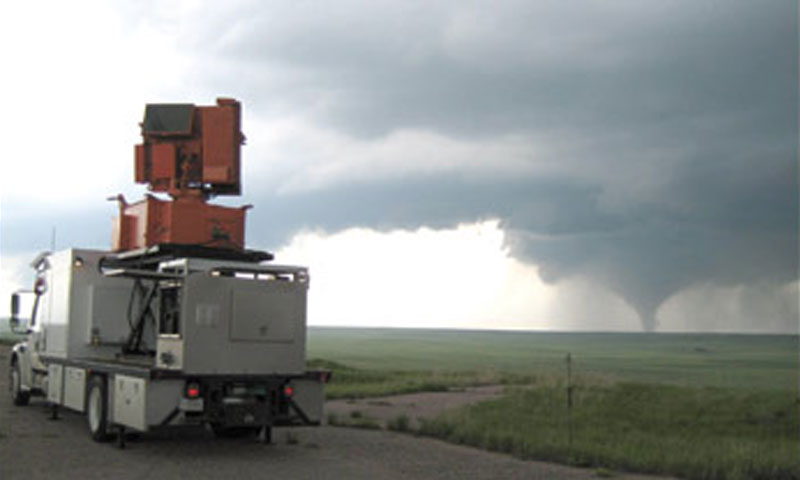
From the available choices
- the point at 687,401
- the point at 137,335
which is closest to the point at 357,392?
the point at 687,401

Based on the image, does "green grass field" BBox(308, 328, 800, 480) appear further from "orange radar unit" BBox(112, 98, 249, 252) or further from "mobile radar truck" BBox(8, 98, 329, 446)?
"orange radar unit" BBox(112, 98, 249, 252)

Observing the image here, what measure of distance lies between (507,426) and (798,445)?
5.83m

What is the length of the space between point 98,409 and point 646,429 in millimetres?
12340

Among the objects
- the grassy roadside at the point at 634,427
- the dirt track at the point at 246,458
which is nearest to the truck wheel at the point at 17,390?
the dirt track at the point at 246,458

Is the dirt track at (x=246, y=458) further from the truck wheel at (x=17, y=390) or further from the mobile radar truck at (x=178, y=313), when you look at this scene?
the truck wheel at (x=17, y=390)

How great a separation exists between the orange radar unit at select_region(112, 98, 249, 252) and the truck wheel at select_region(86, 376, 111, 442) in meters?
2.63

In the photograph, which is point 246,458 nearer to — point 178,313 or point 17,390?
point 178,313

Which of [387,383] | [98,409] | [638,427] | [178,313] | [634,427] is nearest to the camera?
[178,313]

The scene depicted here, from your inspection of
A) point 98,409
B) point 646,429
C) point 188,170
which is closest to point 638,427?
point 646,429

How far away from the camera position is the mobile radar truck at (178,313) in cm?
1342

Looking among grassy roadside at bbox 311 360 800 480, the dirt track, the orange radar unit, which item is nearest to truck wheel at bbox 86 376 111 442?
the dirt track

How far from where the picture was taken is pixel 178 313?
558 inches

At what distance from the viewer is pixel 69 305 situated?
54.9 feet

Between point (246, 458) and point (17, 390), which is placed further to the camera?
point (17, 390)
